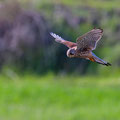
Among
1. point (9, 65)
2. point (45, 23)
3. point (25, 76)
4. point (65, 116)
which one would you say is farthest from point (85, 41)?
point (65, 116)

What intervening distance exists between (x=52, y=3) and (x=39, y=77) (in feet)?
8.28

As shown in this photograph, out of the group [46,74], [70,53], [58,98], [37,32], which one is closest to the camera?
[70,53]

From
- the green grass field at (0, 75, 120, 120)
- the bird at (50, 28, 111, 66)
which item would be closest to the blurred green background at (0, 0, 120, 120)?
the green grass field at (0, 75, 120, 120)

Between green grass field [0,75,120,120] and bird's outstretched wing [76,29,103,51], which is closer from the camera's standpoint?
bird's outstretched wing [76,29,103,51]

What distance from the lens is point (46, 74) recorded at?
39.3 feet

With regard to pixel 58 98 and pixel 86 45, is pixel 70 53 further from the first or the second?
pixel 58 98

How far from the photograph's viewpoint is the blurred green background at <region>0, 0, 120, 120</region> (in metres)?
9.67

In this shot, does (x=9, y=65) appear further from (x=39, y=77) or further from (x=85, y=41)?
(x=85, y=41)

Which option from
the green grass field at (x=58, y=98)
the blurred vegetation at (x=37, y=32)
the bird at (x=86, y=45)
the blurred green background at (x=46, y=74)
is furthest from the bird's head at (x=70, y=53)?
the green grass field at (x=58, y=98)

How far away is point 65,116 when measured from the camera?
13.4m

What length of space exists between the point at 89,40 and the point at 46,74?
10.7 metres

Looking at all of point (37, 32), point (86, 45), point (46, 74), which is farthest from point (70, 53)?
point (46, 74)

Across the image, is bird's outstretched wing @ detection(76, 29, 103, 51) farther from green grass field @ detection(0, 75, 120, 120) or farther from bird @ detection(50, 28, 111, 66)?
green grass field @ detection(0, 75, 120, 120)

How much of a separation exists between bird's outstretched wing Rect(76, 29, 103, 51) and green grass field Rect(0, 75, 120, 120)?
431 inches
